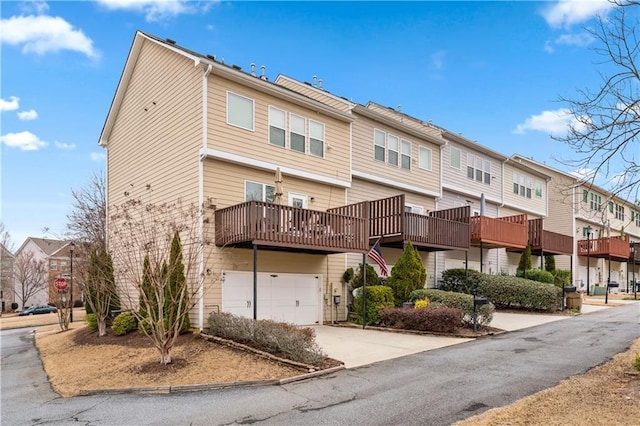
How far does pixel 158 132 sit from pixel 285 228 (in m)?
6.84

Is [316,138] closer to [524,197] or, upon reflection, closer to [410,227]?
[410,227]

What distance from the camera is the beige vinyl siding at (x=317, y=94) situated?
19.1 m

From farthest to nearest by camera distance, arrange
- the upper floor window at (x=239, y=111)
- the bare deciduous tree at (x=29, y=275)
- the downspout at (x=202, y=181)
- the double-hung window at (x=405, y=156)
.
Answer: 1. the bare deciduous tree at (x=29, y=275)
2. the double-hung window at (x=405, y=156)
3. the upper floor window at (x=239, y=111)
4. the downspout at (x=202, y=181)

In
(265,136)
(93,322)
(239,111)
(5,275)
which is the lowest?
(5,275)

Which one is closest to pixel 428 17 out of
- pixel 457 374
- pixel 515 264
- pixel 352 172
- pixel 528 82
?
pixel 528 82

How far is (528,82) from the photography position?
36.6 feet

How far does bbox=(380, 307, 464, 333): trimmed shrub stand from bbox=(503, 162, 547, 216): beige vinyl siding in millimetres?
16131

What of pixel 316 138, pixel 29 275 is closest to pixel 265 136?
pixel 316 138

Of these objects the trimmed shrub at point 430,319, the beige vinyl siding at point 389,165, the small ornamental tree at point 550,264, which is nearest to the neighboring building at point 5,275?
the beige vinyl siding at point 389,165

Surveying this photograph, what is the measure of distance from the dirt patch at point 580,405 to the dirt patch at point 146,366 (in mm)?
4355

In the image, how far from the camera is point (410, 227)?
18.2m

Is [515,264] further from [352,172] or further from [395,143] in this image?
[352,172]

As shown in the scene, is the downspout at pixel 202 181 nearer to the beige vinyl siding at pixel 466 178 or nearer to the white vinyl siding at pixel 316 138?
the white vinyl siding at pixel 316 138

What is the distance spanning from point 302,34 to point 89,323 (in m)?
14.0
